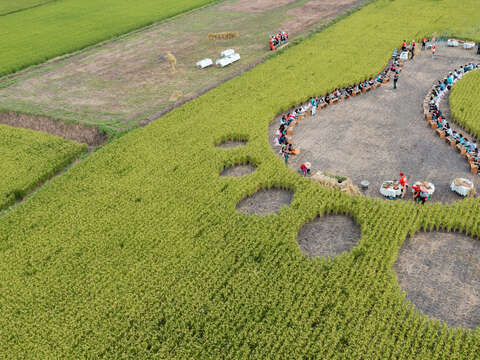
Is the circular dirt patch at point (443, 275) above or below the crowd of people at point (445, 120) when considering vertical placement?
below

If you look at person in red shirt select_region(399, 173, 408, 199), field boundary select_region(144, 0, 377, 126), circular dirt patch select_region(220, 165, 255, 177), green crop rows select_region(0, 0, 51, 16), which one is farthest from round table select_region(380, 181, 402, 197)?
green crop rows select_region(0, 0, 51, 16)

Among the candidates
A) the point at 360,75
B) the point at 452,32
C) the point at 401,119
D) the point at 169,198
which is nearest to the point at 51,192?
the point at 169,198

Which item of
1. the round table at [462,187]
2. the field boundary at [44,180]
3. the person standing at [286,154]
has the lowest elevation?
A: the round table at [462,187]

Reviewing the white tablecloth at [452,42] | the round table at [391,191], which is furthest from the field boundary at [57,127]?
the white tablecloth at [452,42]

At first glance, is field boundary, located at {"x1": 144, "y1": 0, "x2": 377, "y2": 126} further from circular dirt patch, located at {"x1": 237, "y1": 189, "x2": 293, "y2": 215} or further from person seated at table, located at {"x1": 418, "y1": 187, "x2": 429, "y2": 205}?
person seated at table, located at {"x1": 418, "y1": 187, "x2": 429, "y2": 205}

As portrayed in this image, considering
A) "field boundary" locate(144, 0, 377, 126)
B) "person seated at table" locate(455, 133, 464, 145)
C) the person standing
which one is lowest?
"person seated at table" locate(455, 133, 464, 145)

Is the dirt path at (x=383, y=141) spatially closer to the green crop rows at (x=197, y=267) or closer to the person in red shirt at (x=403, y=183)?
the person in red shirt at (x=403, y=183)
